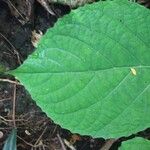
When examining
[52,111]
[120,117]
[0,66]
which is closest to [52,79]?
[52,111]

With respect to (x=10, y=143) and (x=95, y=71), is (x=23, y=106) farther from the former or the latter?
(x=95, y=71)

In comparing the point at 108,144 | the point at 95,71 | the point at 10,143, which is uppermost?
the point at 95,71

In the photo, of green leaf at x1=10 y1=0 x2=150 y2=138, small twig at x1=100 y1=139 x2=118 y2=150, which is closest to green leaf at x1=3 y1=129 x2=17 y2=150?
small twig at x1=100 y1=139 x2=118 y2=150

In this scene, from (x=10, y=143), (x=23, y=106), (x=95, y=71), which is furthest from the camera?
(x=23, y=106)

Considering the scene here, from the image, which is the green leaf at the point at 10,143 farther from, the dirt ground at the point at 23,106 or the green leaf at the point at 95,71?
the green leaf at the point at 95,71

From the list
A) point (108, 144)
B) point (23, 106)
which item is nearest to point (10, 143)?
point (23, 106)

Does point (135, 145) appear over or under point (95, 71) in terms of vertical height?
under

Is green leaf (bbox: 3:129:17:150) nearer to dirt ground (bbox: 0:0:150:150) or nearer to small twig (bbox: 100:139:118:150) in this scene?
dirt ground (bbox: 0:0:150:150)

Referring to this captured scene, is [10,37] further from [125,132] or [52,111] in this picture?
[125,132]
